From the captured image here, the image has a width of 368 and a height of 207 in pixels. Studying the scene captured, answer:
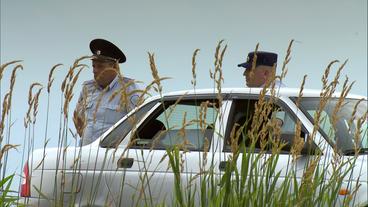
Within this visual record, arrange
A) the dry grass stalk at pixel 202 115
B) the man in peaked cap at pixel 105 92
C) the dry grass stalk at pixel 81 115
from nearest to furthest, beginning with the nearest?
the dry grass stalk at pixel 81 115
the dry grass stalk at pixel 202 115
the man in peaked cap at pixel 105 92

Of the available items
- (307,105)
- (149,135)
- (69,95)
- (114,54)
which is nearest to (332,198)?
(69,95)

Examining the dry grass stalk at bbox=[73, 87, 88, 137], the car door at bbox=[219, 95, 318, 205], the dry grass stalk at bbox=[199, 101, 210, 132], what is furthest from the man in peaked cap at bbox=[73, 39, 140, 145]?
the dry grass stalk at bbox=[199, 101, 210, 132]

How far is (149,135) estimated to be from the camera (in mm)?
6965

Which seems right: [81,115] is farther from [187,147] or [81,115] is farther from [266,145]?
[187,147]

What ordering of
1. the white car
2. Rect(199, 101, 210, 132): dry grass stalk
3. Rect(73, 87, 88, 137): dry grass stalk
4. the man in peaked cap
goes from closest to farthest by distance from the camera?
Rect(73, 87, 88, 137): dry grass stalk < Rect(199, 101, 210, 132): dry grass stalk < the white car < the man in peaked cap

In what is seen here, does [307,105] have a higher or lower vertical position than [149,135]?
higher

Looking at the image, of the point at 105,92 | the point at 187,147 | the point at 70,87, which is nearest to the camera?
the point at 70,87

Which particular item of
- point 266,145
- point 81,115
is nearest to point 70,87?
point 81,115

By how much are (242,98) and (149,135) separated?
41.8 inches

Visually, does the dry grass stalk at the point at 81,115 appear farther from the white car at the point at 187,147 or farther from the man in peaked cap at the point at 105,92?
the man in peaked cap at the point at 105,92

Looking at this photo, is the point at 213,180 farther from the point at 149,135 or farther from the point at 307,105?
the point at 149,135

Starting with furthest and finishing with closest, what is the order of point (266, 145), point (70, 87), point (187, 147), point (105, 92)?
1. point (105, 92)
2. point (187, 147)
3. point (266, 145)
4. point (70, 87)

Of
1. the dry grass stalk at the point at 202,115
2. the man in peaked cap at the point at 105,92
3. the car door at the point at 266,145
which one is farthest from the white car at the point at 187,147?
the dry grass stalk at the point at 202,115

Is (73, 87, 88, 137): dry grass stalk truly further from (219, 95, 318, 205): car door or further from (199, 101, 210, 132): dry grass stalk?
(219, 95, 318, 205): car door
